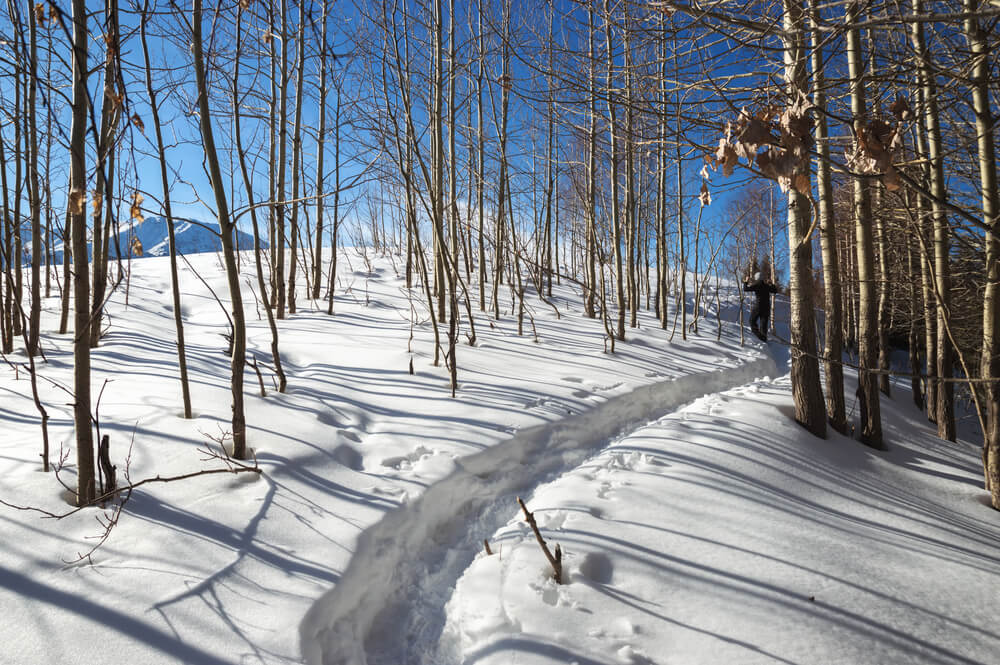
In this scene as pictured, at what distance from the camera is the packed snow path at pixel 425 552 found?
178cm

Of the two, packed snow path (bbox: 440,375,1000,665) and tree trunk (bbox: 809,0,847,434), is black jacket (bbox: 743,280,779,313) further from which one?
packed snow path (bbox: 440,375,1000,665)

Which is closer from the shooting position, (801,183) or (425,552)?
(801,183)

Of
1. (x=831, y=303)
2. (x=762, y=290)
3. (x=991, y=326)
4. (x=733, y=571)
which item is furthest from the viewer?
(x=762, y=290)

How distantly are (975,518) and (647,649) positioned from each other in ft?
9.70

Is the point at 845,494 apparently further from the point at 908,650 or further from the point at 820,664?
the point at 820,664

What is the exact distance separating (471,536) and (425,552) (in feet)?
0.90

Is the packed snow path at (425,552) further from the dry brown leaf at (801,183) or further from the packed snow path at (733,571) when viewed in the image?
the dry brown leaf at (801,183)

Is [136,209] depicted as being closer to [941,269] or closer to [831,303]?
[831,303]

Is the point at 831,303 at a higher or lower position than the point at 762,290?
lower

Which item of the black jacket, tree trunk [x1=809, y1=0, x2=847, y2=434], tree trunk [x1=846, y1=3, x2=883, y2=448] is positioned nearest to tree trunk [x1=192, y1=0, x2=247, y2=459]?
tree trunk [x1=809, y1=0, x2=847, y2=434]

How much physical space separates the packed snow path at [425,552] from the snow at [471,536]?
0.01 meters

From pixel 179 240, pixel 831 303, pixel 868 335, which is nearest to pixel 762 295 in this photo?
pixel 868 335

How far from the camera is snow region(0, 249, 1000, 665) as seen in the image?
1613 mm

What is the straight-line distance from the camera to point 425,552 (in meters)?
2.39
